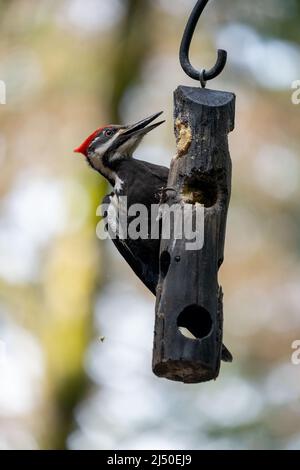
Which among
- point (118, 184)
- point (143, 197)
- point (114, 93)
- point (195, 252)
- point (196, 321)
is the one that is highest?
point (114, 93)

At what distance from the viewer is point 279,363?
13.0 meters

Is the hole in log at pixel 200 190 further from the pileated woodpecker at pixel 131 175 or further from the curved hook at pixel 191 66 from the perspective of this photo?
the pileated woodpecker at pixel 131 175

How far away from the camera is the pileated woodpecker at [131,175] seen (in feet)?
24.1

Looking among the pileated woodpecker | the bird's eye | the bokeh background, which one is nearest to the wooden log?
the pileated woodpecker

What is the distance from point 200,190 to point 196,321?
780 mm

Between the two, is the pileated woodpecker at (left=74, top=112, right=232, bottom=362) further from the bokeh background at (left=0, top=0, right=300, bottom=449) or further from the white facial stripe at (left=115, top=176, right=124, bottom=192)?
the bokeh background at (left=0, top=0, right=300, bottom=449)

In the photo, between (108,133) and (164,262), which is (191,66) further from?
(108,133)

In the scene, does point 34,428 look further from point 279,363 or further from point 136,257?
point 136,257

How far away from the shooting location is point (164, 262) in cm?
641

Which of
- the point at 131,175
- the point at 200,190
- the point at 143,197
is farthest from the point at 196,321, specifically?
the point at 131,175

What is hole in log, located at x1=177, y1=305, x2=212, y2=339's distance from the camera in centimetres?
614

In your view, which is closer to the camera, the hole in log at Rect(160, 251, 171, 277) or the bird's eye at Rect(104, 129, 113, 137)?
the hole in log at Rect(160, 251, 171, 277)

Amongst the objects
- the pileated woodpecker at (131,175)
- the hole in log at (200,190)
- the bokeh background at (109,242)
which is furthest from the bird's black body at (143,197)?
the bokeh background at (109,242)
